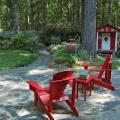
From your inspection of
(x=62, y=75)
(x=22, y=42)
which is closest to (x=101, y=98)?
(x=62, y=75)

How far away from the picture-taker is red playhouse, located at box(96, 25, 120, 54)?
18828mm

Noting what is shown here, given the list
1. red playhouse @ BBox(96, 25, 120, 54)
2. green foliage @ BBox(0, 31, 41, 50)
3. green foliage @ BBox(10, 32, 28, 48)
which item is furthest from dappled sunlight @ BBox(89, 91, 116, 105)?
green foliage @ BBox(10, 32, 28, 48)

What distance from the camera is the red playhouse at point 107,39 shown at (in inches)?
741

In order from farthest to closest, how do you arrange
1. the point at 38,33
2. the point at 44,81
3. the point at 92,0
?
the point at 38,33 → the point at 92,0 → the point at 44,81

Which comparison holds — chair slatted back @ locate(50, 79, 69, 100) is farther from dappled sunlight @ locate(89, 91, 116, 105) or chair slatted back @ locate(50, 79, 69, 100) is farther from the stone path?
dappled sunlight @ locate(89, 91, 116, 105)

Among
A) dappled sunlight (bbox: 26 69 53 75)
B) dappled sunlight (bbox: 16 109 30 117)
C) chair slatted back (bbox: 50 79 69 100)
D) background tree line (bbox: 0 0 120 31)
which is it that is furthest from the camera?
background tree line (bbox: 0 0 120 31)

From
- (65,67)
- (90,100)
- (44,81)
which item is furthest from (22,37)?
(90,100)

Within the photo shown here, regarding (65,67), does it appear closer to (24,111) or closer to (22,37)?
(24,111)

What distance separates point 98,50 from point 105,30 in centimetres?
132

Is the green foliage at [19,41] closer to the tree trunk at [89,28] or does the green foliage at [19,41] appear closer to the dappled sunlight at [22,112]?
the tree trunk at [89,28]

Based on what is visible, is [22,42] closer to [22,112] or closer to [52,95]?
[22,112]

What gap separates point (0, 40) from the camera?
21.1 m

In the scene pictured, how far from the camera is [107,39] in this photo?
19109 mm

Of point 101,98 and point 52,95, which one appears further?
point 101,98
